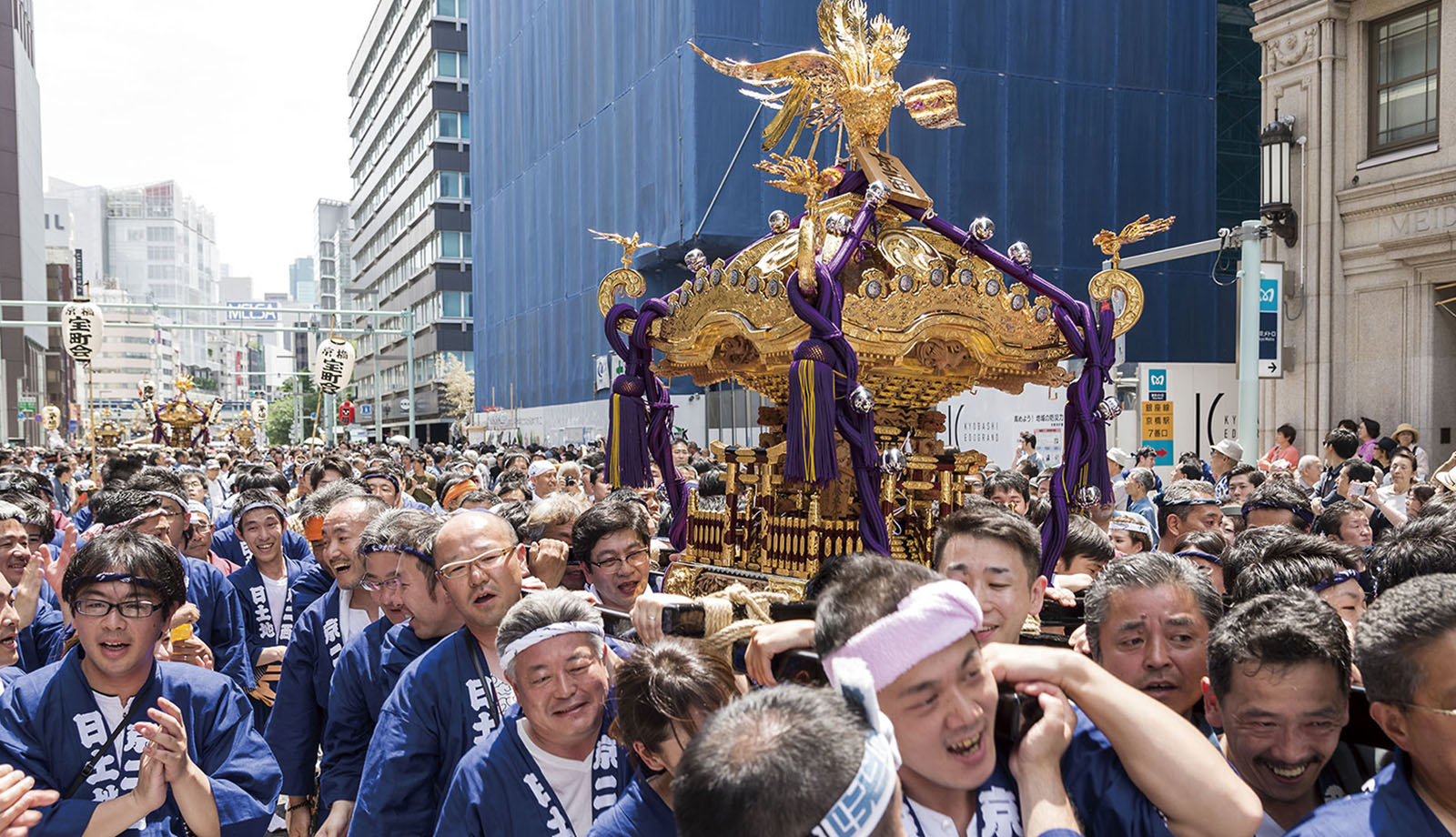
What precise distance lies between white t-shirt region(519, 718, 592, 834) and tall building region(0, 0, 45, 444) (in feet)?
154

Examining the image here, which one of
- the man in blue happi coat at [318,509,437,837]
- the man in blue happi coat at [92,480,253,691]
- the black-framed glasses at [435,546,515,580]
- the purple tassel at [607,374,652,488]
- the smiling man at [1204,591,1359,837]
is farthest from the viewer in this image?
the man in blue happi coat at [92,480,253,691]

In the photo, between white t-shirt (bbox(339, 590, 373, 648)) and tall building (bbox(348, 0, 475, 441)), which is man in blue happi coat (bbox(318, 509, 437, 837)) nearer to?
white t-shirt (bbox(339, 590, 373, 648))

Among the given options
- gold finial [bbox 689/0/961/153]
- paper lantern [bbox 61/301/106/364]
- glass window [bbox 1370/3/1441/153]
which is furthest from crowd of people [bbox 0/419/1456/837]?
paper lantern [bbox 61/301/106/364]

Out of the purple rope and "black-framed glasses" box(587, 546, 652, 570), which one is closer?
"black-framed glasses" box(587, 546, 652, 570)

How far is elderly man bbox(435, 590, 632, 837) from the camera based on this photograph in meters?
2.52

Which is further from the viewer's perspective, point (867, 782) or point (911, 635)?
point (911, 635)

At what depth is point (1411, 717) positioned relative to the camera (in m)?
1.89

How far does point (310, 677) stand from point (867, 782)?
10.4 feet

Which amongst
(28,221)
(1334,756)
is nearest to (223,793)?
(1334,756)

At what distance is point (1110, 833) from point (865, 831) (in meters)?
0.72

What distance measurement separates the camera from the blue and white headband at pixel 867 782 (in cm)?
143

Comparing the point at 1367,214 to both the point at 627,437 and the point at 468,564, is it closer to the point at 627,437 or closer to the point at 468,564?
the point at 627,437

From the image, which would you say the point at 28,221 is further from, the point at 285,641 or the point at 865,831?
the point at 865,831

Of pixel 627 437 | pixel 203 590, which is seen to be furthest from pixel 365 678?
pixel 203 590
